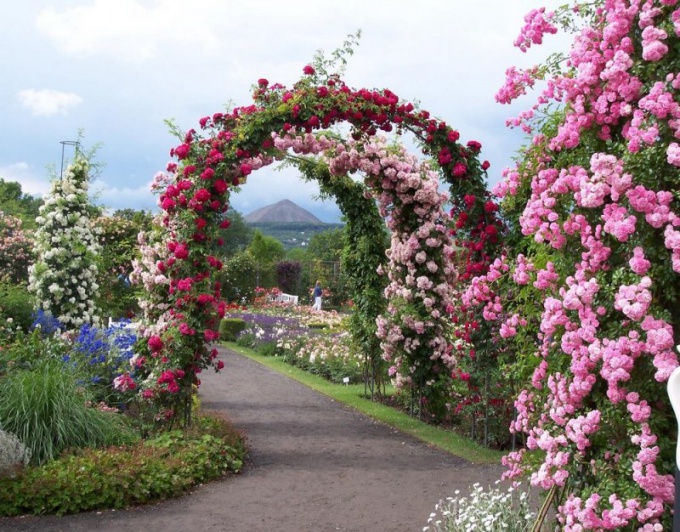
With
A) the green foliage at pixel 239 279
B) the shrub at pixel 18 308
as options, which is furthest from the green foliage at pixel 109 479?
the green foliage at pixel 239 279

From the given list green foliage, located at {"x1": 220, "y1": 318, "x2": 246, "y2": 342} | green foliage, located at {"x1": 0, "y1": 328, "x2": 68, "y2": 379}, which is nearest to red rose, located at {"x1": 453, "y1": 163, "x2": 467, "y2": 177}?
green foliage, located at {"x1": 0, "y1": 328, "x2": 68, "y2": 379}

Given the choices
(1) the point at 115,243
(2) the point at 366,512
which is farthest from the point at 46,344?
(1) the point at 115,243

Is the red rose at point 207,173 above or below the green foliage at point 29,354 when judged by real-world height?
above

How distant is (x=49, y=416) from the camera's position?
5.95m

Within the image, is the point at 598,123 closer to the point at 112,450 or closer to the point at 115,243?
the point at 112,450

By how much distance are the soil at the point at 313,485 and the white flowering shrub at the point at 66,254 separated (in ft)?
9.84

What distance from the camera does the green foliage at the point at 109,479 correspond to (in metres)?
5.27

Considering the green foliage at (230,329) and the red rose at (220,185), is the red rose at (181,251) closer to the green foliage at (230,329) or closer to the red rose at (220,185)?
the red rose at (220,185)

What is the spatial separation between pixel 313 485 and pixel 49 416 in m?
2.19

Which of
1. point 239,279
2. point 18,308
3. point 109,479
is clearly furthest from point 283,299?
point 109,479

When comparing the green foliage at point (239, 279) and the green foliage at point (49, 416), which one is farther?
the green foliage at point (239, 279)

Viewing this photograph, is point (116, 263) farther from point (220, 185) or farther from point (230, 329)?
point (220, 185)

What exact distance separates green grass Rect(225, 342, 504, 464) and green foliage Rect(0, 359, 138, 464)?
323cm

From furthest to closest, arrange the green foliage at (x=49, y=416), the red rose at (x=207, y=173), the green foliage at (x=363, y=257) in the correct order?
the green foliage at (x=363, y=257)
the red rose at (x=207, y=173)
the green foliage at (x=49, y=416)
